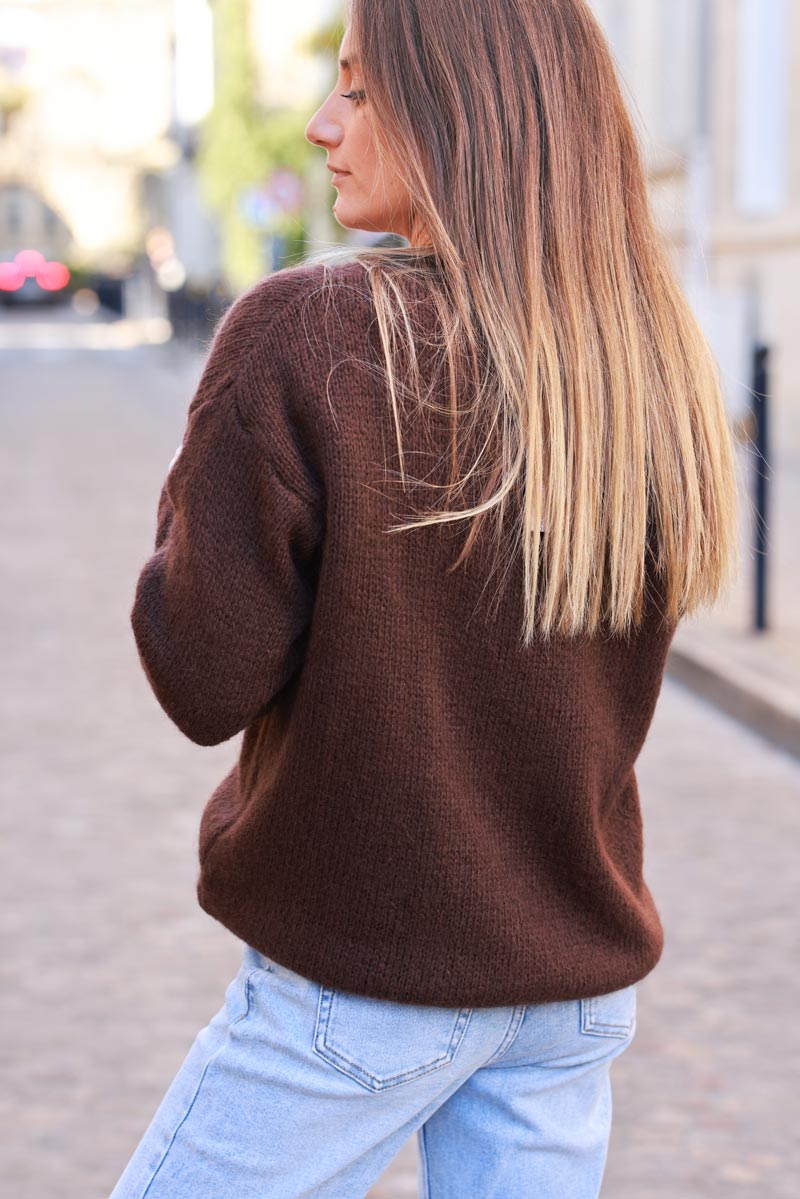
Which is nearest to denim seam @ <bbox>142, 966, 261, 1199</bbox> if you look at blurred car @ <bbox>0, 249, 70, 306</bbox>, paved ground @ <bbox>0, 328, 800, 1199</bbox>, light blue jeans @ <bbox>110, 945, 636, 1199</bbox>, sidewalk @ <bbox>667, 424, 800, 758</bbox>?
light blue jeans @ <bbox>110, 945, 636, 1199</bbox>

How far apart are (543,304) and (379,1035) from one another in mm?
619

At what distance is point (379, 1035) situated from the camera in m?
1.46

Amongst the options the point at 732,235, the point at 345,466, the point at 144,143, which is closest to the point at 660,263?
the point at 345,466

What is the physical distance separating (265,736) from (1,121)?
68542mm

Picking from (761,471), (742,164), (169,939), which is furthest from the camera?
(742,164)

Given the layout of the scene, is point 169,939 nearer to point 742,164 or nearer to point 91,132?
point 742,164

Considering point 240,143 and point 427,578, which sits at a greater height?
point 427,578

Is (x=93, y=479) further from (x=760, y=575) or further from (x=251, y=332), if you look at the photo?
(x=251, y=332)

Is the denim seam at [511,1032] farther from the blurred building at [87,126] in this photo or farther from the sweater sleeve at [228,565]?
the blurred building at [87,126]

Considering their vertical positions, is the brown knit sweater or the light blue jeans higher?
the brown knit sweater

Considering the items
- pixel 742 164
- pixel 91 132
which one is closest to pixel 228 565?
pixel 742 164

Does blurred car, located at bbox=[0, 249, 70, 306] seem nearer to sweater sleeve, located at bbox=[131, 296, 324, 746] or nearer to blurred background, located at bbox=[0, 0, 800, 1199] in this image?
blurred background, located at bbox=[0, 0, 800, 1199]

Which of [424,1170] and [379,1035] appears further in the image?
[424,1170]

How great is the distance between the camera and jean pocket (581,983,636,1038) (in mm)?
1552
